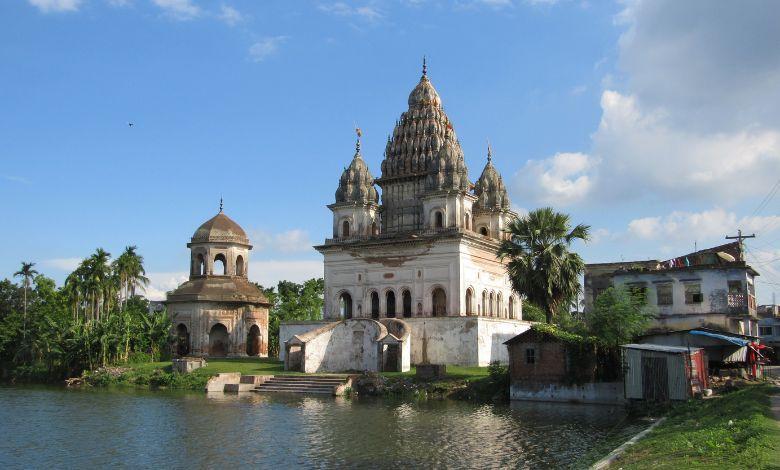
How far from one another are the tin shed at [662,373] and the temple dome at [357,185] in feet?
82.3

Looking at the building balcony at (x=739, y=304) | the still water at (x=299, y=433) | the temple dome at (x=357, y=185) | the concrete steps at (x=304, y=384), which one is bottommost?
the still water at (x=299, y=433)

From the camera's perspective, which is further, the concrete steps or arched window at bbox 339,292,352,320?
arched window at bbox 339,292,352,320

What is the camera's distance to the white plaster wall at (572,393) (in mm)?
26375

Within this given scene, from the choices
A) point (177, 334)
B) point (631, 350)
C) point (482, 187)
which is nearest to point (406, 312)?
point (482, 187)

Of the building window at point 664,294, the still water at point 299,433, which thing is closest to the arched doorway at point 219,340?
the still water at point 299,433

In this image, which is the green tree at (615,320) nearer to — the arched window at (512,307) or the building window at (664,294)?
the building window at (664,294)

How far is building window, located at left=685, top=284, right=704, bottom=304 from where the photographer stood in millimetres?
34062

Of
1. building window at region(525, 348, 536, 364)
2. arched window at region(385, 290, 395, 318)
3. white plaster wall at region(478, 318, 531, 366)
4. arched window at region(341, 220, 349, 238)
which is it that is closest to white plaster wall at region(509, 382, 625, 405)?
building window at region(525, 348, 536, 364)

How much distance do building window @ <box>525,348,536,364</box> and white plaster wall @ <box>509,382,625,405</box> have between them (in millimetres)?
908

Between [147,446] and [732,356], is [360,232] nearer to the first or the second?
[732,356]

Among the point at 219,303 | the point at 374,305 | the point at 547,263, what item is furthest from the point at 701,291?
the point at 219,303

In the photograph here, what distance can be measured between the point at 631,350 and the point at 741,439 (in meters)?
10.2

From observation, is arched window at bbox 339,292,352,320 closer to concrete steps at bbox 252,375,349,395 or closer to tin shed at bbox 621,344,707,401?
concrete steps at bbox 252,375,349,395

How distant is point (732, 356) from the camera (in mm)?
28797
